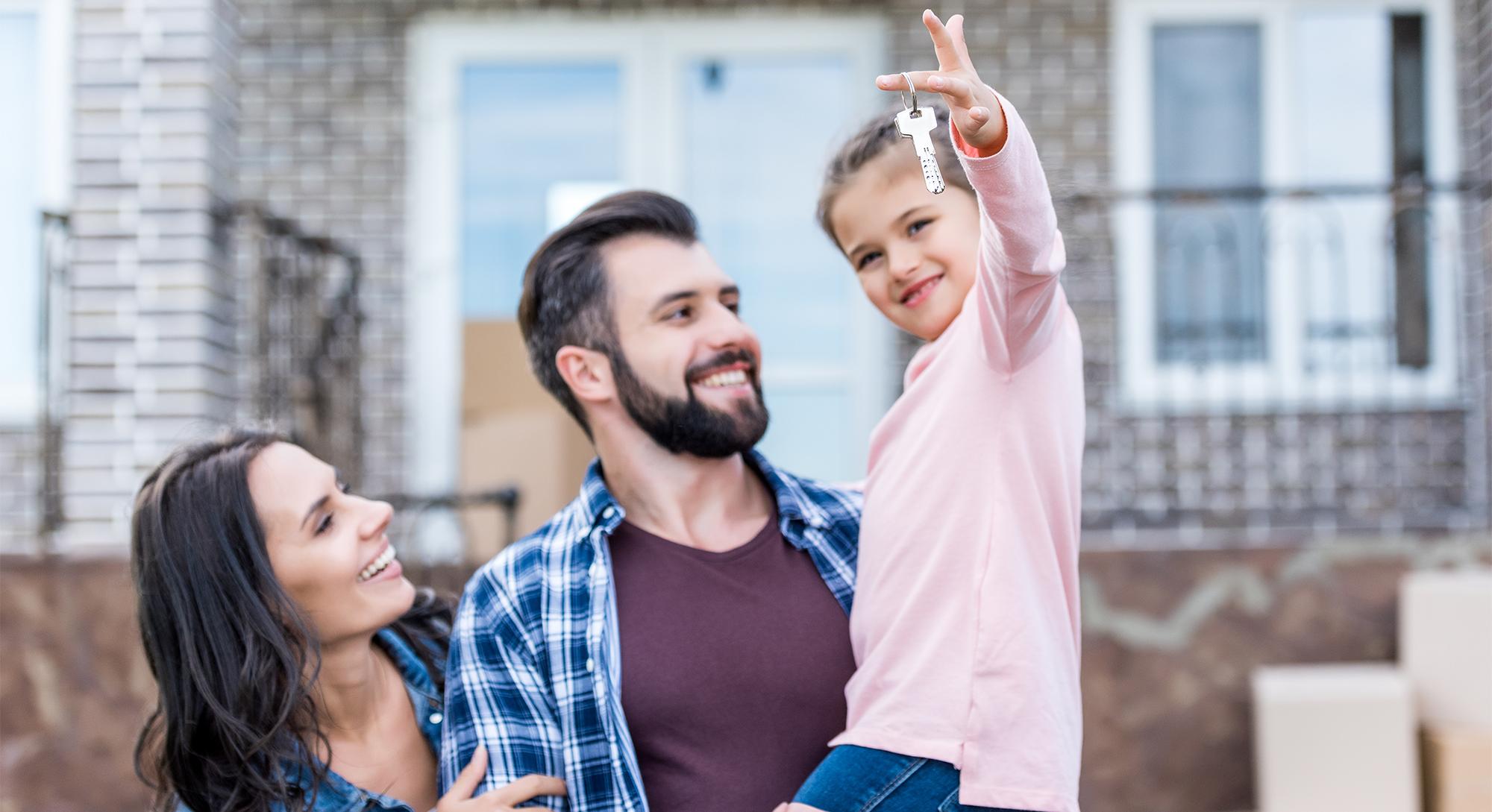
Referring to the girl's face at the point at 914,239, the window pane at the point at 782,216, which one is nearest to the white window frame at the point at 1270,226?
the window pane at the point at 782,216

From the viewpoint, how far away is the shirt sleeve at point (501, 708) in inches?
89.4

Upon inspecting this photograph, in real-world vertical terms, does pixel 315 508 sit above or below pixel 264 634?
above

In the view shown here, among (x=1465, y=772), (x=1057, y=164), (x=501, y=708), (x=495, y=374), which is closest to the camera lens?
(x=501, y=708)

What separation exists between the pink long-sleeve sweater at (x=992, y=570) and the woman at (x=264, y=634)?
63cm

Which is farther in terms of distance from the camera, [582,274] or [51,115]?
[51,115]

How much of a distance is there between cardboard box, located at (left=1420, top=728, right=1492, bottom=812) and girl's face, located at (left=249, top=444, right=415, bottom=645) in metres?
3.76

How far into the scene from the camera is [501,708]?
7.50 ft

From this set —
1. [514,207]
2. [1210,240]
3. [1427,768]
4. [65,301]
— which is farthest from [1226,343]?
[65,301]

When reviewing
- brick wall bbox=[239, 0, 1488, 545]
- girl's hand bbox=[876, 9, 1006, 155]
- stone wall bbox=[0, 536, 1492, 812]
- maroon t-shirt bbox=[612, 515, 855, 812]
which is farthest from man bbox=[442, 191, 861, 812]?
brick wall bbox=[239, 0, 1488, 545]

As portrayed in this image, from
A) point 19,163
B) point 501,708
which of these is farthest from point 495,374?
point 501,708

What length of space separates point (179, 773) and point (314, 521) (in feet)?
1.52

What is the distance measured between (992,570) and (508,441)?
4.11 metres

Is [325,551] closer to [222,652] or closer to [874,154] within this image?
[222,652]

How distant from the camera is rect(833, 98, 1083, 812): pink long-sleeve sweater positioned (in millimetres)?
1927
